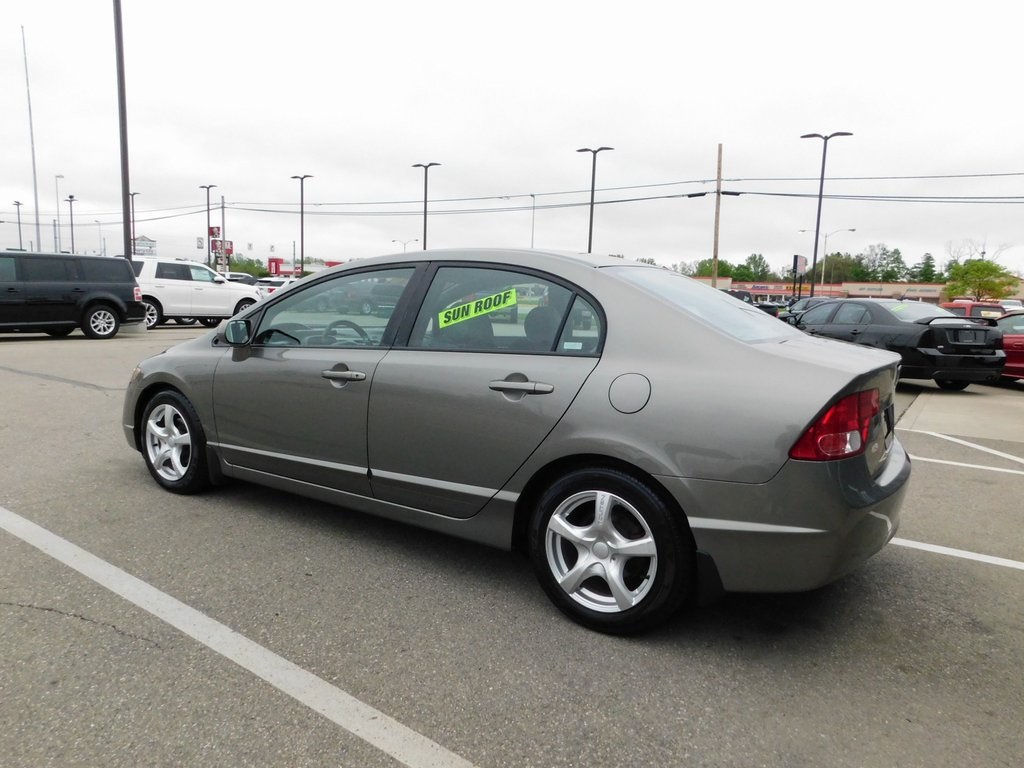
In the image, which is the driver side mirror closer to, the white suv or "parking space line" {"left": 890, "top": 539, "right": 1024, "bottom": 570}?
"parking space line" {"left": 890, "top": 539, "right": 1024, "bottom": 570}

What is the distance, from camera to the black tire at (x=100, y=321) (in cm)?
1504

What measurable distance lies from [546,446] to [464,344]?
2.22 ft

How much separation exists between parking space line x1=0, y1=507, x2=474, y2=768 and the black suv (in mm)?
12746

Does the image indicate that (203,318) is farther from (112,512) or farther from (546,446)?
(546,446)

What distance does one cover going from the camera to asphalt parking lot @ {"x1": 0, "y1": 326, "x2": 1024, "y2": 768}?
2215 millimetres

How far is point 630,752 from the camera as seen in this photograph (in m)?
2.20

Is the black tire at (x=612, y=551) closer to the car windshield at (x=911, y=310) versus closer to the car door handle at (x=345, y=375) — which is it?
the car door handle at (x=345, y=375)

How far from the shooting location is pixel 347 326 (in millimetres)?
3834

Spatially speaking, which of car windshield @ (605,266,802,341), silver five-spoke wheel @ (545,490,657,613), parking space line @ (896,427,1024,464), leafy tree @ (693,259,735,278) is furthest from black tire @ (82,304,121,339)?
leafy tree @ (693,259,735,278)

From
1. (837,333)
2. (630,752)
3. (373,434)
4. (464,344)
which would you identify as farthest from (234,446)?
(837,333)

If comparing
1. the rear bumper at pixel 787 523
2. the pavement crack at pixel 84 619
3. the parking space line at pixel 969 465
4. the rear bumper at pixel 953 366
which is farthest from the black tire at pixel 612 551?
the rear bumper at pixel 953 366

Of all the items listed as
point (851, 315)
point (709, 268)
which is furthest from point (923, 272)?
point (851, 315)

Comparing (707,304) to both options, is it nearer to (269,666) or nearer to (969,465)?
(269,666)

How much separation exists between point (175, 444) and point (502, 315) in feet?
7.99
